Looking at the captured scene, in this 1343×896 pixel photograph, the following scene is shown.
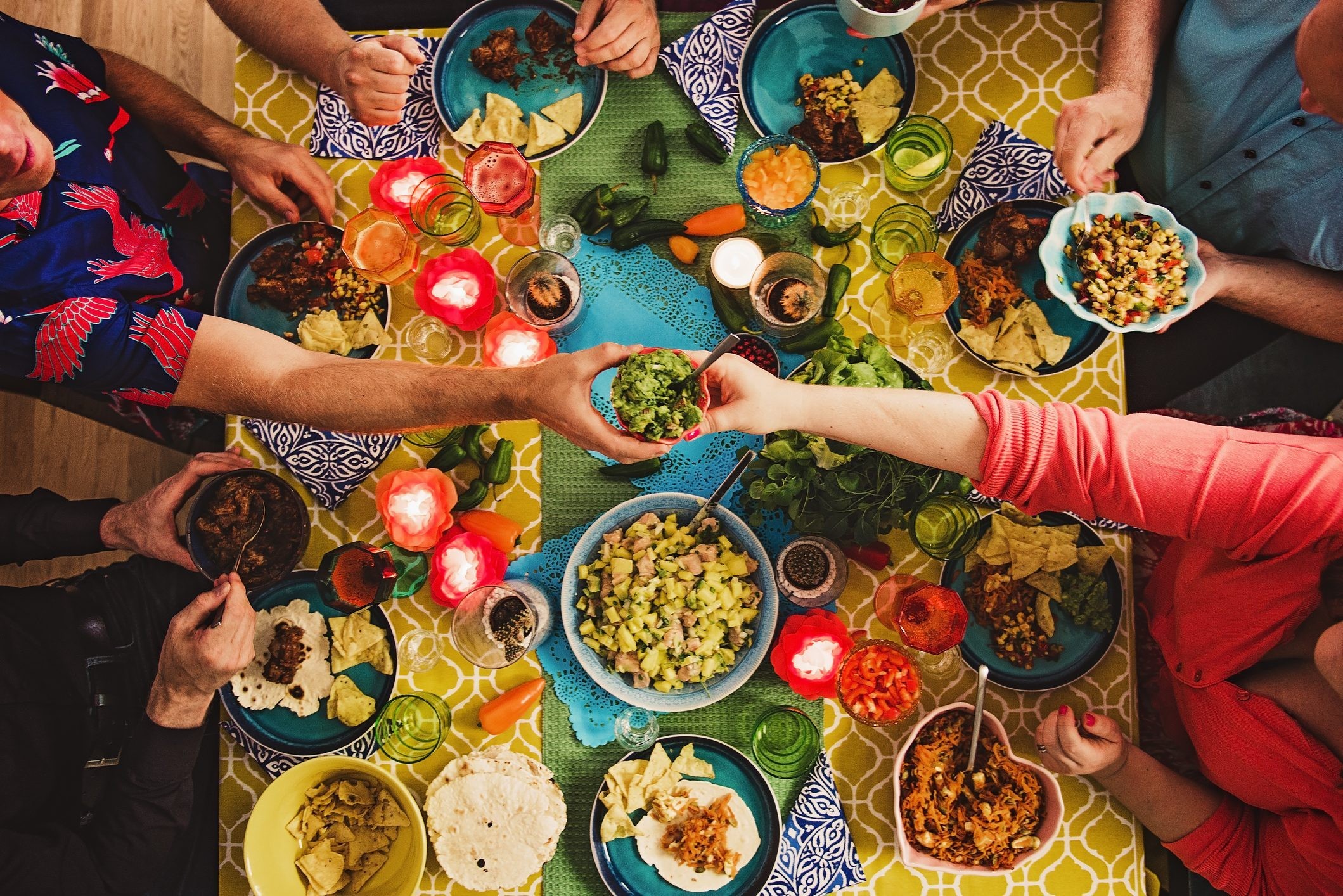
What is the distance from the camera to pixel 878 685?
230 cm

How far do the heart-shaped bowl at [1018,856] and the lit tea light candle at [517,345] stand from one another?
160cm

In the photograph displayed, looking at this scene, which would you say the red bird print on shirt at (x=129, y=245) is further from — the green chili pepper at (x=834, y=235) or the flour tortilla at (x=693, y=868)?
the flour tortilla at (x=693, y=868)

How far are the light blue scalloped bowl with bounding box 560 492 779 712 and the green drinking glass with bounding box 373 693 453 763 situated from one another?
1.57ft

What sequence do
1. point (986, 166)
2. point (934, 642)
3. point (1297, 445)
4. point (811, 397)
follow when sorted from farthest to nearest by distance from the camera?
point (986, 166), point (934, 642), point (811, 397), point (1297, 445)

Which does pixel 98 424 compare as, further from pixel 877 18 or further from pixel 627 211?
pixel 877 18

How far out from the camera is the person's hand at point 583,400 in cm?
200

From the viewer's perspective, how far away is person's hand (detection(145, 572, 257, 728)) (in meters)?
2.29

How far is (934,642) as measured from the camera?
2.30 m

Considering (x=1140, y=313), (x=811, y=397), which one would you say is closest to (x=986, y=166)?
(x=1140, y=313)

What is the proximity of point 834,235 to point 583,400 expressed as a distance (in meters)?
1.00

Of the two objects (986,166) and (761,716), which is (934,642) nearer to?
(761,716)

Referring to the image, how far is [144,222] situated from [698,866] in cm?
267

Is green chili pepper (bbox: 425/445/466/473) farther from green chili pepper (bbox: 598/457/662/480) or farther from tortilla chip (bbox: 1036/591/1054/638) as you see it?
tortilla chip (bbox: 1036/591/1054/638)

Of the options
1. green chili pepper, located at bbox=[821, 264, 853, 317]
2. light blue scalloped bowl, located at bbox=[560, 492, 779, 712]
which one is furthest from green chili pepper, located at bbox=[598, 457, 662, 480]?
green chili pepper, located at bbox=[821, 264, 853, 317]
